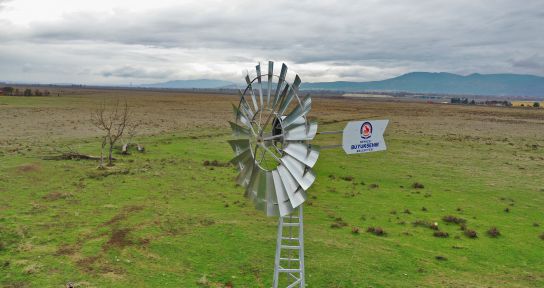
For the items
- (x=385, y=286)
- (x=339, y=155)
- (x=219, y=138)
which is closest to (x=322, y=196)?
(x=385, y=286)

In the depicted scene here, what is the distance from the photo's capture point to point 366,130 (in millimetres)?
Answer: 10742

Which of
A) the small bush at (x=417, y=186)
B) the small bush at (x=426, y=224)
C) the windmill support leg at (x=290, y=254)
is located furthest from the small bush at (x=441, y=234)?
the small bush at (x=417, y=186)

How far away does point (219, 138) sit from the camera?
164ft

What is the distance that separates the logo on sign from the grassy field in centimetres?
640

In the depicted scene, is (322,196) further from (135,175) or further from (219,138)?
(219,138)

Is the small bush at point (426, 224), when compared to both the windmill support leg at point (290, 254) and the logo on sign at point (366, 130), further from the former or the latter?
the logo on sign at point (366, 130)

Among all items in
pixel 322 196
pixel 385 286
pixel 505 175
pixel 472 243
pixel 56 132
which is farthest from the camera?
pixel 56 132

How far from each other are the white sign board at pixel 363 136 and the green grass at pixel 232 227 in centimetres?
617

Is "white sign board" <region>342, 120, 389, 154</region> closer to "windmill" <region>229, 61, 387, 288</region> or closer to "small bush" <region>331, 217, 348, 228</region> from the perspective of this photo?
"windmill" <region>229, 61, 387, 288</region>

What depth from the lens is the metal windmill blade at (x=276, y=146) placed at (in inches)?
396

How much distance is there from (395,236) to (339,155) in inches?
866

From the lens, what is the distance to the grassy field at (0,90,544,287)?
50.2ft

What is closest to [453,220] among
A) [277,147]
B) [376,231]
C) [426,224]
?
[426,224]

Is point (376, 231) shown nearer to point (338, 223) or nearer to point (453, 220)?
point (338, 223)
